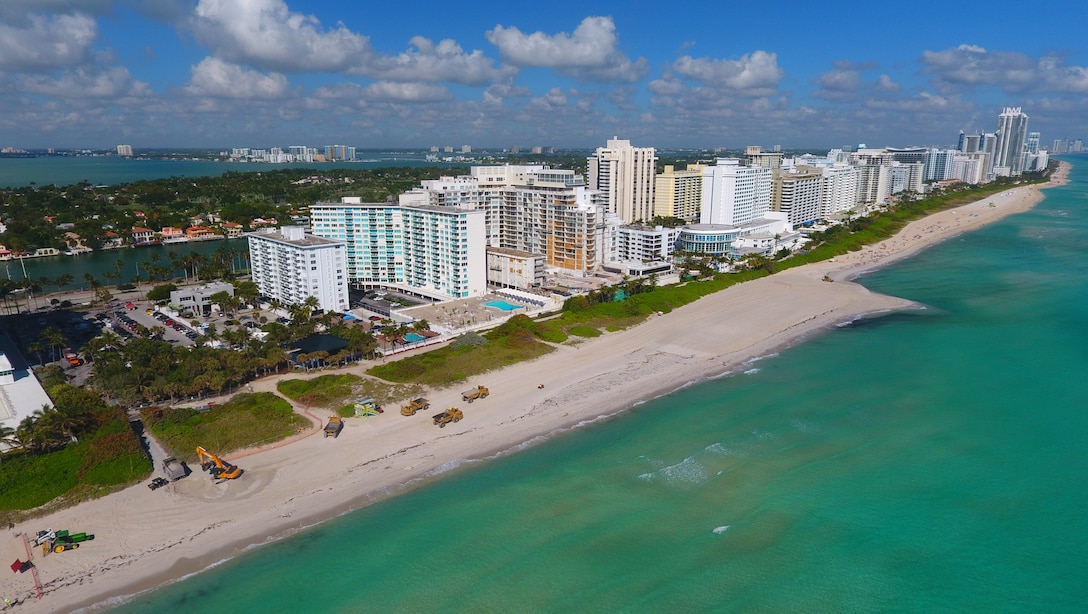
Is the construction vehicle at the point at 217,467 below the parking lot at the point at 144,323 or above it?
below

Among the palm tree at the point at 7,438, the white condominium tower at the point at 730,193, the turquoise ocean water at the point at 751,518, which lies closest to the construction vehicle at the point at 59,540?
the turquoise ocean water at the point at 751,518

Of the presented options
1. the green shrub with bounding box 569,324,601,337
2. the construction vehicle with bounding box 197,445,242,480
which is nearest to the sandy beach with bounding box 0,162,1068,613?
the construction vehicle with bounding box 197,445,242,480

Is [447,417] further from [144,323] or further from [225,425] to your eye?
[144,323]

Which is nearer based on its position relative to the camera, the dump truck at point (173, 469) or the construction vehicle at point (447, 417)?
the dump truck at point (173, 469)

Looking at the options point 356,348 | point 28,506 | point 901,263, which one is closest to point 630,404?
point 356,348

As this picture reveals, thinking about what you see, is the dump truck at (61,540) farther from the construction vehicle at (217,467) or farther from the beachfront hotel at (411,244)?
the beachfront hotel at (411,244)

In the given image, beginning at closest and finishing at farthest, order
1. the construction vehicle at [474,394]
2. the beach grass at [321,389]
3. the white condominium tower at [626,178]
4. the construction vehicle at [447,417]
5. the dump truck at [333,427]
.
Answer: the dump truck at [333,427] → the construction vehicle at [447,417] → the beach grass at [321,389] → the construction vehicle at [474,394] → the white condominium tower at [626,178]

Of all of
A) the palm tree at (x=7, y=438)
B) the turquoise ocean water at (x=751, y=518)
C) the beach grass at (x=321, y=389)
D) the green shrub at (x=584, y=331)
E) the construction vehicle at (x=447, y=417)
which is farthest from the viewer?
the green shrub at (x=584, y=331)

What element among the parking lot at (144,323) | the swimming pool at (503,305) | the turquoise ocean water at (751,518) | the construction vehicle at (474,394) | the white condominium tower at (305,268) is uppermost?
the white condominium tower at (305,268)

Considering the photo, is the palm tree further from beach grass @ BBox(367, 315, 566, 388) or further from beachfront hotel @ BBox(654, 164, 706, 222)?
beachfront hotel @ BBox(654, 164, 706, 222)
